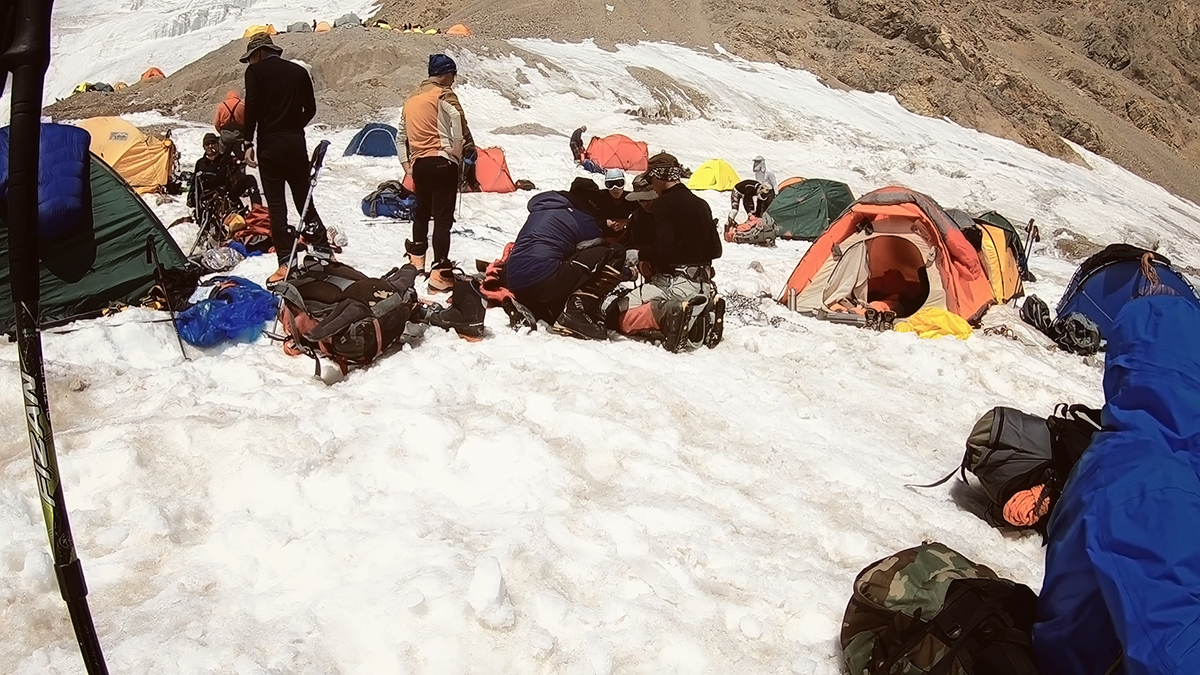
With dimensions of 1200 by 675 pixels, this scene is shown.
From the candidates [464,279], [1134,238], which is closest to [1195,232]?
[1134,238]

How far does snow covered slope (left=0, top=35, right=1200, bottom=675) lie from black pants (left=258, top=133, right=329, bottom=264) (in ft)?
1.47

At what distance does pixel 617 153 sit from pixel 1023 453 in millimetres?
12853

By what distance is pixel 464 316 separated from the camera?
18.8 ft

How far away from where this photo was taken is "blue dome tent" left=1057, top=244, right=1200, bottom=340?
27.1 feet

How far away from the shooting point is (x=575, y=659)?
2740 mm

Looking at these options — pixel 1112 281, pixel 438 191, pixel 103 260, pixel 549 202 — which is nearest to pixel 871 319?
pixel 1112 281

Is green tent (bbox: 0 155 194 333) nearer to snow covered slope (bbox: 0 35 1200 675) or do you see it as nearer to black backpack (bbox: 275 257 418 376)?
snow covered slope (bbox: 0 35 1200 675)

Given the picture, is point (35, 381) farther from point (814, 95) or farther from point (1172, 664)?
point (814, 95)

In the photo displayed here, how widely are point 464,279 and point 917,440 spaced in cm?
351

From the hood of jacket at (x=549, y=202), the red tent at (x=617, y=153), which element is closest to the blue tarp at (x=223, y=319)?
the hood of jacket at (x=549, y=202)

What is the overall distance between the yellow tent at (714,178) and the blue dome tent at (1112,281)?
25.4ft

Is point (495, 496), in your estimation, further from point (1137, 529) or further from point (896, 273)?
point (896, 273)

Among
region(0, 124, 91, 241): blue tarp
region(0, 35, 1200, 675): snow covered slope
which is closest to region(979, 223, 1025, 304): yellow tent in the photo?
region(0, 35, 1200, 675): snow covered slope

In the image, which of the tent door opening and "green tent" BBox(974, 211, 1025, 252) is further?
"green tent" BBox(974, 211, 1025, 252)
